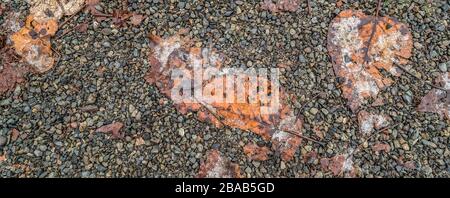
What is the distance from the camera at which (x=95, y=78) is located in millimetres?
3768

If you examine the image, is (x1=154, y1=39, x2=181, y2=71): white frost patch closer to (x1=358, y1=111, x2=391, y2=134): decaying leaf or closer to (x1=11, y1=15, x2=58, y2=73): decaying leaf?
(x1=11, y1=15, x2=58, y2=73): decaying leaf

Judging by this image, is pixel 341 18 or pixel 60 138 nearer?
pixel 60 138

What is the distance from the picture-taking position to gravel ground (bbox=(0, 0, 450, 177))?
350 centimetres

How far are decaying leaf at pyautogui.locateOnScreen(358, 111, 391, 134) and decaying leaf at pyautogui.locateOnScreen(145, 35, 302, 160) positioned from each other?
1.69ft

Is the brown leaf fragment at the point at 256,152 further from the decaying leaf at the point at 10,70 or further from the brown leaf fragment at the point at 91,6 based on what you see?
the decaying leaf at the point at 10,70

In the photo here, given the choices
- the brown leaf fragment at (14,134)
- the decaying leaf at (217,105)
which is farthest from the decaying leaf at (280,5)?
the brown leaf fragment at (14,134)

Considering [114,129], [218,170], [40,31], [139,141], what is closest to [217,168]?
[218,170]

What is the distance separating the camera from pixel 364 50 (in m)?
3.85

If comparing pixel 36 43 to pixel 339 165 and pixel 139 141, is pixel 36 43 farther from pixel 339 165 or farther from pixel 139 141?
pixel 339 165

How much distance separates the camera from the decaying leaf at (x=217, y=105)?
11.8 ft

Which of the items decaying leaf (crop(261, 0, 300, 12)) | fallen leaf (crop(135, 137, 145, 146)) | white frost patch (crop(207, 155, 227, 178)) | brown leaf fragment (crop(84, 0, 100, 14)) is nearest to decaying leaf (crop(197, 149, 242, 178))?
white frost patch (crop(207, 155, 227, 178))
